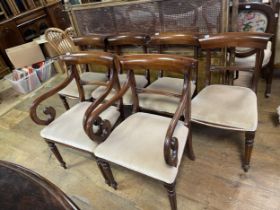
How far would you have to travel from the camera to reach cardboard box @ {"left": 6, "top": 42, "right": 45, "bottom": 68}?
3076 millimetres

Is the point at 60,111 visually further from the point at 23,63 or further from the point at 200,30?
the point at 200,30

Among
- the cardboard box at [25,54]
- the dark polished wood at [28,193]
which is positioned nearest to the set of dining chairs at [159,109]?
the dark polished wood at [28,193]

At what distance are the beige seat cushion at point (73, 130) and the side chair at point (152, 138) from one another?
132 mm

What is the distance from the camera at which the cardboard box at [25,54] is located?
308 centimetres

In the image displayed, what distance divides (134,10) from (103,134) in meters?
0.97

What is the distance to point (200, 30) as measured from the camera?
4.90 ft

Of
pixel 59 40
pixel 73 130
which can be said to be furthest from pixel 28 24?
pixel 73 130

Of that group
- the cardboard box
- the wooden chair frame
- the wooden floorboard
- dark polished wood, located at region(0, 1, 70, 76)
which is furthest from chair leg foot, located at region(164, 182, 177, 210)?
dark polished wood, located at region(0, 1, 70, 76)

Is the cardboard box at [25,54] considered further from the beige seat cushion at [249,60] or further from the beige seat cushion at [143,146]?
the beige seat cushion at [249,60]

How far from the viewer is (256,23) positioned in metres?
1.70

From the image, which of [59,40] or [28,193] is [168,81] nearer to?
[28,193]

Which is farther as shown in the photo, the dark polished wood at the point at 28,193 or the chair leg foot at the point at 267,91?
the chair leg foot at the point at 267,91

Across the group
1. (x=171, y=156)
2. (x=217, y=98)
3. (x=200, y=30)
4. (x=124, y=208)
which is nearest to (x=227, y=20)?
(x=200, y=30)

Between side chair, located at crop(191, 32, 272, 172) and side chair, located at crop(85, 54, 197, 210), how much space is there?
0.51ft
